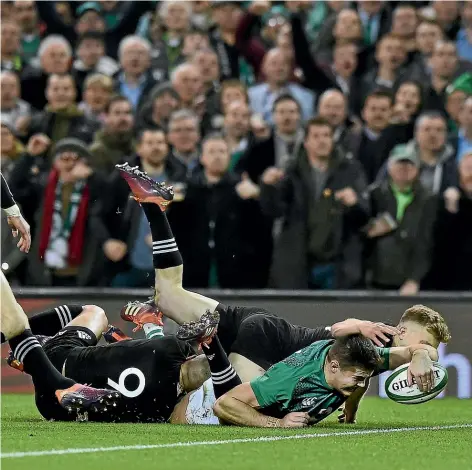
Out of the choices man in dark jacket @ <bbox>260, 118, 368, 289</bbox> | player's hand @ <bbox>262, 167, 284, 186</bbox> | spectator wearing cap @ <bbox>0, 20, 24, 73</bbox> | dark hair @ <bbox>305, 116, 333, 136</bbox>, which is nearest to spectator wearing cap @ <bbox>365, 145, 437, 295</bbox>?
man in dark jacket @ <bbox>260, 118, 368, 289</bbox>

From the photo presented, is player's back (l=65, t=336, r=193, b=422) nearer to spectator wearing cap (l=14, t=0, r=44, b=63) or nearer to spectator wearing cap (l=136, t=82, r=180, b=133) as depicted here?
spectator wearing cap (l=136, t=82, r=180, b=133)

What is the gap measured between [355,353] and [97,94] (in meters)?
7.43

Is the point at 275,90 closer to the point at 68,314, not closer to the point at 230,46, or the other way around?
the point at 230,46

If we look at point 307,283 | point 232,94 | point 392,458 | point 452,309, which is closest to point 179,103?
point 232,94

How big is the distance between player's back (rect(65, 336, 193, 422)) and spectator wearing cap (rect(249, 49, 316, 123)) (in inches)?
236

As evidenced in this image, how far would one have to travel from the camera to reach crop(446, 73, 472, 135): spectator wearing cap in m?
13.9

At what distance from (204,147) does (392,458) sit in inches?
248

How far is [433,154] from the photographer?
43.2ft

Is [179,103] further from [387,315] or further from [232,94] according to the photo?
[387,315]

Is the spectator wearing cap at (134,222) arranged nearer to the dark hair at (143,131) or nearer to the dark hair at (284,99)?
the dark hair at (143,131)

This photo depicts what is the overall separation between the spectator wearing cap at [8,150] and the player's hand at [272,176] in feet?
9.14

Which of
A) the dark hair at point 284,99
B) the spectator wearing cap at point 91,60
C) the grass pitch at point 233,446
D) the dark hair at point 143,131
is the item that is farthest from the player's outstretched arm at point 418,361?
the spectator wearing cap at point 91,60

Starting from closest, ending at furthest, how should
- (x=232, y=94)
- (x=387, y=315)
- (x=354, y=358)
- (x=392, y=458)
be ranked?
(x=392, y=458) < (x=354, y=358) < (x=387, y=315) < (x=232, y=94)

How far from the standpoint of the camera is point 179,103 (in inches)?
559
